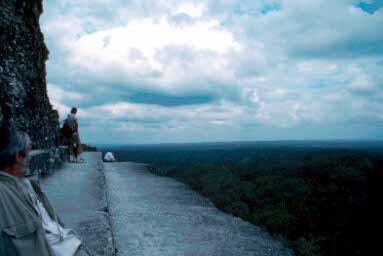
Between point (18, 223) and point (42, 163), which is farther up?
point (42, 163)

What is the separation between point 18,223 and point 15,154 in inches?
20.2

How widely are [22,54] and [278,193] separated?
7.47 metres

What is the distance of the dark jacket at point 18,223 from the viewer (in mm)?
2037

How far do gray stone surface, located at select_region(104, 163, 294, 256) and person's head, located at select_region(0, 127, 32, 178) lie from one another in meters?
1.98

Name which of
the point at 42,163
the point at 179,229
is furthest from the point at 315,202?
the point at 42,163

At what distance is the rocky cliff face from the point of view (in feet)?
19.2

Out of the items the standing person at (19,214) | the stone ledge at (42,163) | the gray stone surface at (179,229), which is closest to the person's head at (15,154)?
the standing person at (19,214)

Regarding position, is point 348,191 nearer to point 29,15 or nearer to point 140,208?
point 140,208

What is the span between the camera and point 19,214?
6.93 feet

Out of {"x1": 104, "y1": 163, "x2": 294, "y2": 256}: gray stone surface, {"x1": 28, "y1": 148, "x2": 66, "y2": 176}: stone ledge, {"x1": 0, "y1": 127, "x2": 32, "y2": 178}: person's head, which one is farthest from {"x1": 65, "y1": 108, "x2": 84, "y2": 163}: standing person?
{"x1": 0, "y1": 127, "x2": 32, "y2": 178}: person's head

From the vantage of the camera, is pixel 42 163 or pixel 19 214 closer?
pixel 19 214

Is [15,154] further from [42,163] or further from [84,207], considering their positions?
[42,163]

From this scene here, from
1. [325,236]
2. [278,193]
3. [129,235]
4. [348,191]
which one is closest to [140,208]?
[129,235]

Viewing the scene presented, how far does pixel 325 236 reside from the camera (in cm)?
607
